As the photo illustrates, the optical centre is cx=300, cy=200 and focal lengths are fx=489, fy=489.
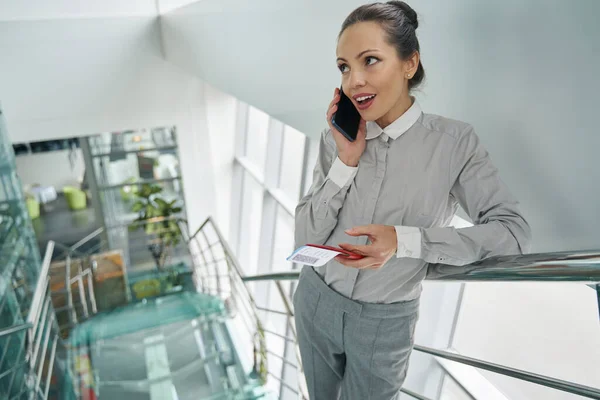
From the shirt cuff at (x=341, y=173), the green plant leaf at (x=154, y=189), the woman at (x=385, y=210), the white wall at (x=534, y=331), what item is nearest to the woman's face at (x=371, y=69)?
the woman at (x=385, y=210)

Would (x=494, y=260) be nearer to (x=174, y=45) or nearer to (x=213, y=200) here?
(x=174, y=45)

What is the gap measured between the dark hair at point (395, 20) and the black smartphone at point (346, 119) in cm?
20

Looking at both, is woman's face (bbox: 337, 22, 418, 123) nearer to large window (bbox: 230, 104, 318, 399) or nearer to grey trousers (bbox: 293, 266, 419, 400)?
grey trousers (bbox: 293, 266, 419, 400)

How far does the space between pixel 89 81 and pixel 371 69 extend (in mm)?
6061

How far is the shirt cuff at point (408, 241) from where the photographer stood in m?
1.20

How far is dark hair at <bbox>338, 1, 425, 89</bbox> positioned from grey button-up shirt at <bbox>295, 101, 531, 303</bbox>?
17cm

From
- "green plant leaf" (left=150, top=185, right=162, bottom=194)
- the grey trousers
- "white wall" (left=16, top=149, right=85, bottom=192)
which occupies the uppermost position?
the grey trousers

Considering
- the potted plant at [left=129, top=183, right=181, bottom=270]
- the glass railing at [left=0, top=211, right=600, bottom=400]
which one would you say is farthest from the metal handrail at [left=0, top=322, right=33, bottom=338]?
the potted plant at [left=129, top=183, right=181, bottom=270]

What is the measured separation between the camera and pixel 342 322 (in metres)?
1.51

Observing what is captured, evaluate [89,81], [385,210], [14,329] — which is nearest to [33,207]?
[89,81]

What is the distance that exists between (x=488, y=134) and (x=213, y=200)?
24.0 feet

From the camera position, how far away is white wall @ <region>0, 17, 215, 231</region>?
588 cm

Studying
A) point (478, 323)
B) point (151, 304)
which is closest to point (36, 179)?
point (151, 304)

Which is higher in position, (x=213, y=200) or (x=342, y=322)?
(x=342, y=322)
